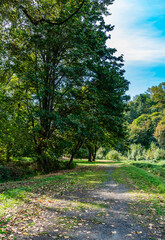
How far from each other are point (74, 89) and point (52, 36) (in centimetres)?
431

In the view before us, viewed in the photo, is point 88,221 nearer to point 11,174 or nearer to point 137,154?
point 11,174

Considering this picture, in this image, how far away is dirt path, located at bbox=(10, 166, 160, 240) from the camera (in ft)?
12.7

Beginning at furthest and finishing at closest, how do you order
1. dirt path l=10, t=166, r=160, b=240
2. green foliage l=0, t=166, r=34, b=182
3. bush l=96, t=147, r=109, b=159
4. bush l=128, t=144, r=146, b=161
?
bush l=96, t=147, r=109, b=159 → bush l=128, t=144, r=146, b=161 → green foliage l=0, t=166, r=34, b=182 → dirt path l=10, t=166, r=160, b=240

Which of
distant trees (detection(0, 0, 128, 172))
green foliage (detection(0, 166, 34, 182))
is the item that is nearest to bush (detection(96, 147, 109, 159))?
distant trees (detection(0, 0, 128, 172))

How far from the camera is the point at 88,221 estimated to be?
15.4ft

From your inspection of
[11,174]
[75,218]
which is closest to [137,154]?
[11,174]

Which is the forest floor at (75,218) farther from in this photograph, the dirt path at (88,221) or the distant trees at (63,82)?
the distant trees at (63,82)

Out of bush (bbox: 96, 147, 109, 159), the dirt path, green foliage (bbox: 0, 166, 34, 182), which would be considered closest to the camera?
the dirt path

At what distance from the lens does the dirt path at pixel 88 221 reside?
3.87 m

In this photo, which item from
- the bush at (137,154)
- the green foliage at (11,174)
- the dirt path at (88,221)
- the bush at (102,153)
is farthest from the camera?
the bush at (102,153)

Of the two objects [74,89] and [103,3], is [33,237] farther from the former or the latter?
[103,3]

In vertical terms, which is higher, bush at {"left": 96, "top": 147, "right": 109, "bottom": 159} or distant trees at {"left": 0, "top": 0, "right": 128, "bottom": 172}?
distant trees at {"left": 0, "top": 0, "right": 128, "bottom": 172}

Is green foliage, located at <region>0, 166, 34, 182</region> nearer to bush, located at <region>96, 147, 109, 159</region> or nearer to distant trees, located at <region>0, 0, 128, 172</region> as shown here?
distant trees, located at <region>0, 0, 128, 172</region>

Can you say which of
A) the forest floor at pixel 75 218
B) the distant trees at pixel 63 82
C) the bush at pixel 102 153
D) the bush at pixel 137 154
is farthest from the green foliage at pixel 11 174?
the bush at pixel 102 153
